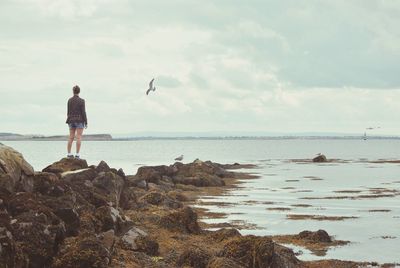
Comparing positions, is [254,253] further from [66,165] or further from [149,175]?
[149,175]

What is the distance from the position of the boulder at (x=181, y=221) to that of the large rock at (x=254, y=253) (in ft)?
15.8

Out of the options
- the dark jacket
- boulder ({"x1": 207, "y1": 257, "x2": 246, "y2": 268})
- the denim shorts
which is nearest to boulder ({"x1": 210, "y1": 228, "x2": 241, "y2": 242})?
boulder ({"x1": 207, "y1": 257, "x2": 246, "y2": 268})

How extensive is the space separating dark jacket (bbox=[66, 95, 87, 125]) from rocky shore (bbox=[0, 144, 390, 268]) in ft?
5.42

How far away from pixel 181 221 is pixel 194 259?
5.19 meters

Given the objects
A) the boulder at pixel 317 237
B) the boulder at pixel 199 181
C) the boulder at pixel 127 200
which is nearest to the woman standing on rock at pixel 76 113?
the boulder at pixel 127 200

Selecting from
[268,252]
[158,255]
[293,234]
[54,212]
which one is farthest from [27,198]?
[293,234]

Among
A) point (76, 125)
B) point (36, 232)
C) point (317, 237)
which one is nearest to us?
point (36, 232)

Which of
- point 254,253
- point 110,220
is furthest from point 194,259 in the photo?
point 110,220

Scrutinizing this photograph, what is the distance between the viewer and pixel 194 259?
13.0 m

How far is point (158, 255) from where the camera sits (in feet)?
46.4

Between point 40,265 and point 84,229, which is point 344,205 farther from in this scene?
point 40,265

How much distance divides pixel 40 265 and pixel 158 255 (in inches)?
153

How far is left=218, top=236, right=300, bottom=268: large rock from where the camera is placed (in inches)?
510

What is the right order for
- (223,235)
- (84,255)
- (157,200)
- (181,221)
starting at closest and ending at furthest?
(84,255) → (223,235) → (181,221) → (157,200)
